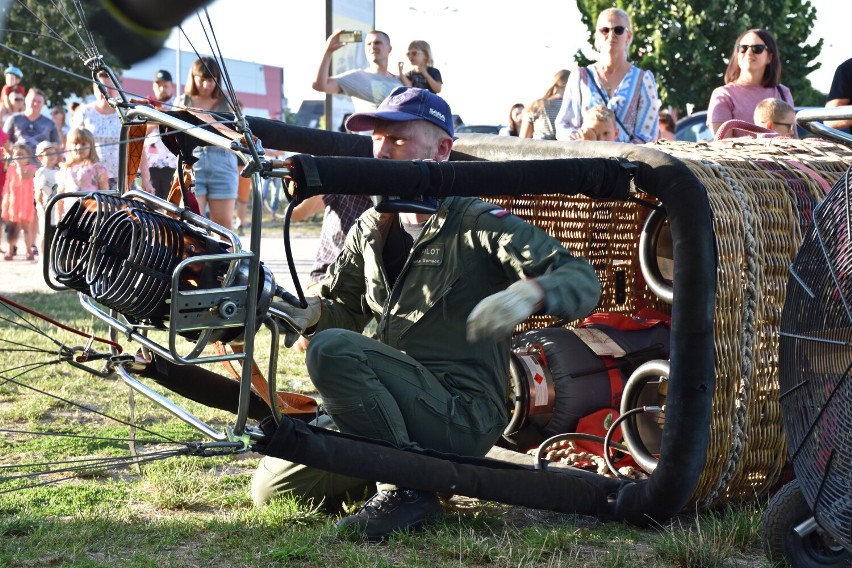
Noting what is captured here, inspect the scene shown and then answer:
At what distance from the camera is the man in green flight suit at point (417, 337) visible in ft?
10.5

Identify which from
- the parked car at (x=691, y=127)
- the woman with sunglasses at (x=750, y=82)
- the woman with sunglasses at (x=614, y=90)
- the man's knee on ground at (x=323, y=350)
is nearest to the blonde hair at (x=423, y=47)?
the woman with sunglasses at (x=614, y=90)

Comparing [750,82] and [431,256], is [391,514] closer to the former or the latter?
[431,256]

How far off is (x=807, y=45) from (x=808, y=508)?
20.8 metres

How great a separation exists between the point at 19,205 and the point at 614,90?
7741mm

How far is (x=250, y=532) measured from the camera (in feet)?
10.6

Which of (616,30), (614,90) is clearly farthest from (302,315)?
(616,30)

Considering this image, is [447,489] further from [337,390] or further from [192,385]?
[192,385]

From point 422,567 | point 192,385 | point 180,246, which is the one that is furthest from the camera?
point 192,385

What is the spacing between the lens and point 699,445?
10.2 feet

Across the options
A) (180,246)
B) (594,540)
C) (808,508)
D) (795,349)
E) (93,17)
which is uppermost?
(93,17)

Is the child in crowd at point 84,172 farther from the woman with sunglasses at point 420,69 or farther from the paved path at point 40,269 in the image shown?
the woman with sunglasses at point 420,69

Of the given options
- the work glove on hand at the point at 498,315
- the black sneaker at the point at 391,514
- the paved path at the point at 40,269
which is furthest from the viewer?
the paved path at the point at 40,269

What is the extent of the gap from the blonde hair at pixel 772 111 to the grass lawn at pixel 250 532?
2.42 m

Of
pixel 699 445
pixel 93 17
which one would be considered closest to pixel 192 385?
pixel 93 17
